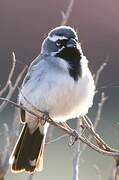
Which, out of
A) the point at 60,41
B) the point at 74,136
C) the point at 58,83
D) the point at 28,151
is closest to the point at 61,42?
the point at 60,41

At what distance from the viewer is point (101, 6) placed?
8398mm

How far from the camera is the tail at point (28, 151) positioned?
3.90m

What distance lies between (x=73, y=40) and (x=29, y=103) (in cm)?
41

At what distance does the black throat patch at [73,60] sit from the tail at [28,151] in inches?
17.1

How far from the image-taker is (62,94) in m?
3.78

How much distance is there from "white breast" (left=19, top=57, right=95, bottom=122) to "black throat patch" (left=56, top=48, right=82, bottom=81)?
23mm

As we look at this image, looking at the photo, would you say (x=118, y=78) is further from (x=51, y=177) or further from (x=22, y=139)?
(x=22, y=139)

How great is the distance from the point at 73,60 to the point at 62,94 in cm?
17

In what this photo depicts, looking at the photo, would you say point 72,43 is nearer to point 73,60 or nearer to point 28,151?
point 73,60

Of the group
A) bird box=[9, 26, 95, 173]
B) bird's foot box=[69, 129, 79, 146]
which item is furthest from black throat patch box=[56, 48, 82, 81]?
bird's foot box=[69, 129, 79, 146]

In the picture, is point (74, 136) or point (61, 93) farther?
point (61, 93)

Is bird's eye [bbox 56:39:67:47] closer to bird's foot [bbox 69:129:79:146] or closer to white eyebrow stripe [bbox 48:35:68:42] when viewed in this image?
white eyebrow stripe [bbox 48:35:68:42]

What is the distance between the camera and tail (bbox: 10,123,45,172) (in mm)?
3897

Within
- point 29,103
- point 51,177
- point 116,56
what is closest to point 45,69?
point 29,103
